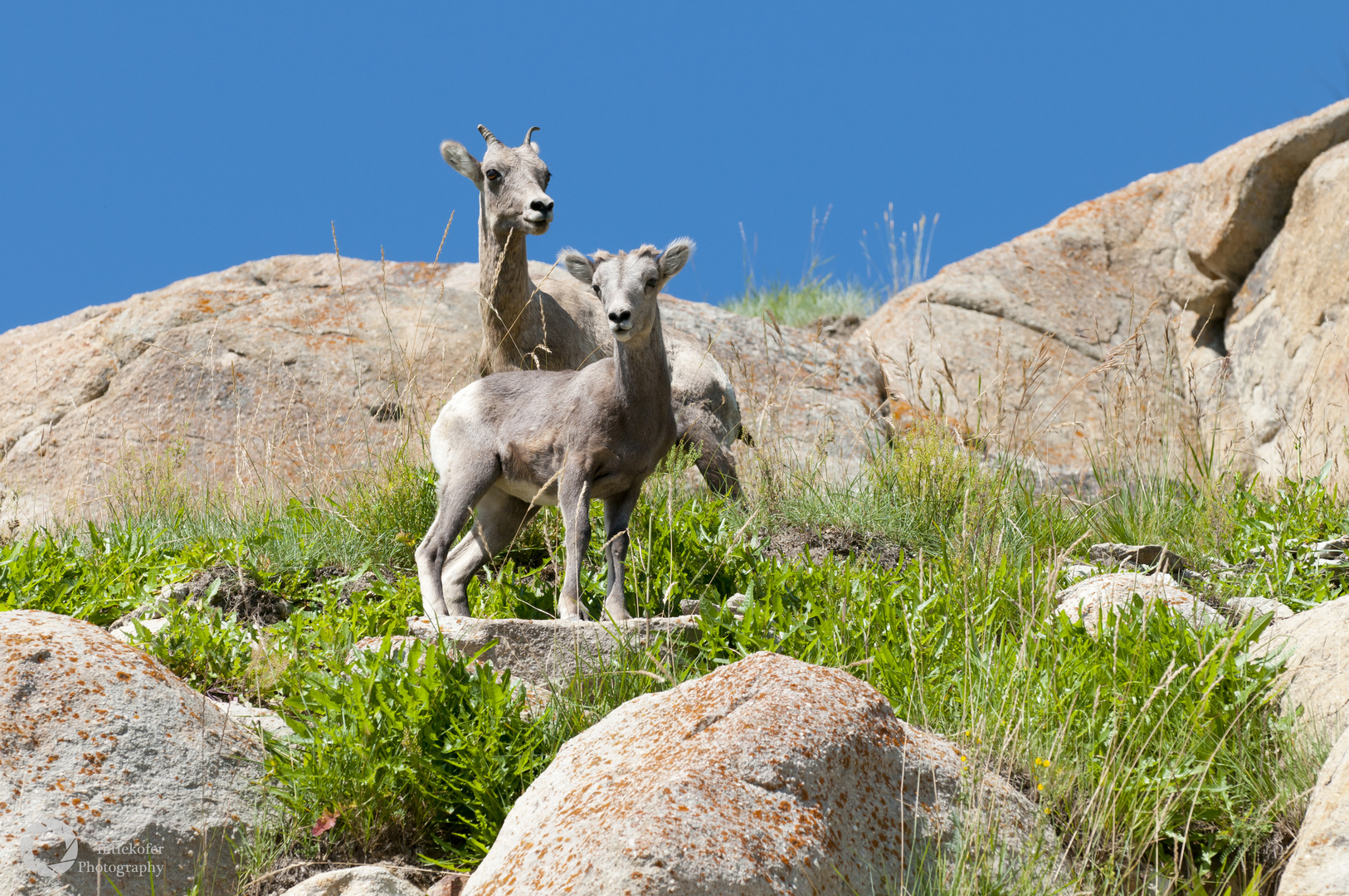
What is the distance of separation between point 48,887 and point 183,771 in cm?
54

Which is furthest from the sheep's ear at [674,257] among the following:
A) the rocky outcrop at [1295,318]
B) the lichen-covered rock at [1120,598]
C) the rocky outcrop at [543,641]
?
the rocky outcrop at [1295,318]

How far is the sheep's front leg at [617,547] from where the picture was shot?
5375mm

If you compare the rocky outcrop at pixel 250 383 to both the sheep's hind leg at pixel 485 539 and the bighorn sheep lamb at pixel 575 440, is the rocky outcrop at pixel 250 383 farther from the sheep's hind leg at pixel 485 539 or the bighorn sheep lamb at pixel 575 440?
the bighorn sheep lamb at pixel 575 440

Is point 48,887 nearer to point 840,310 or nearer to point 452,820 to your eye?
point 452,820

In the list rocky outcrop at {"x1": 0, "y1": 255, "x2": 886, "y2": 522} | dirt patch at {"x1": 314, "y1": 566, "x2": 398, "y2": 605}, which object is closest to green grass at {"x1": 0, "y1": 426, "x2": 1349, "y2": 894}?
dirt patch at {"x1": 314, "y1": 566, "x2": 398, "y2": 605}

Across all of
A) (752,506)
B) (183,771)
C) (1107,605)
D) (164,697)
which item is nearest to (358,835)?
(183,771)

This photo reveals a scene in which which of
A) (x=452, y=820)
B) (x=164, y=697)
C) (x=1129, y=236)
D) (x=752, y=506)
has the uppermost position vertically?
(x=1129, y=236)

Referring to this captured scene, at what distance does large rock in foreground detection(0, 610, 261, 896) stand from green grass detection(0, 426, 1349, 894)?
0.67 feet

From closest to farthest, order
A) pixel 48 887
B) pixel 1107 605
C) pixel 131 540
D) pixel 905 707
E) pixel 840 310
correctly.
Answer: pixel 48 887, pixel 905 707, pixel 1107 605, pixel 131 540, pixel 840 310

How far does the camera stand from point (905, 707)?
4.34 metres

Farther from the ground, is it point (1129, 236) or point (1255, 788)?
point (1129, 236)

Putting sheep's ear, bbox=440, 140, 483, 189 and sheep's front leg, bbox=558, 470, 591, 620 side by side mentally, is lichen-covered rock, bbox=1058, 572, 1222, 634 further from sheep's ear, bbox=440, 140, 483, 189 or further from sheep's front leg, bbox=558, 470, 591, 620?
sheep's ear, bbox=440, 140, 483, 189

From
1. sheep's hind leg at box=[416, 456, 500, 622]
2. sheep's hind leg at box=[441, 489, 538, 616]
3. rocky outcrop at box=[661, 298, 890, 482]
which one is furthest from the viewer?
rocky outcrop at box=[661, 298, 890, 482]

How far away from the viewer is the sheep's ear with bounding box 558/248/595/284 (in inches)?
231
